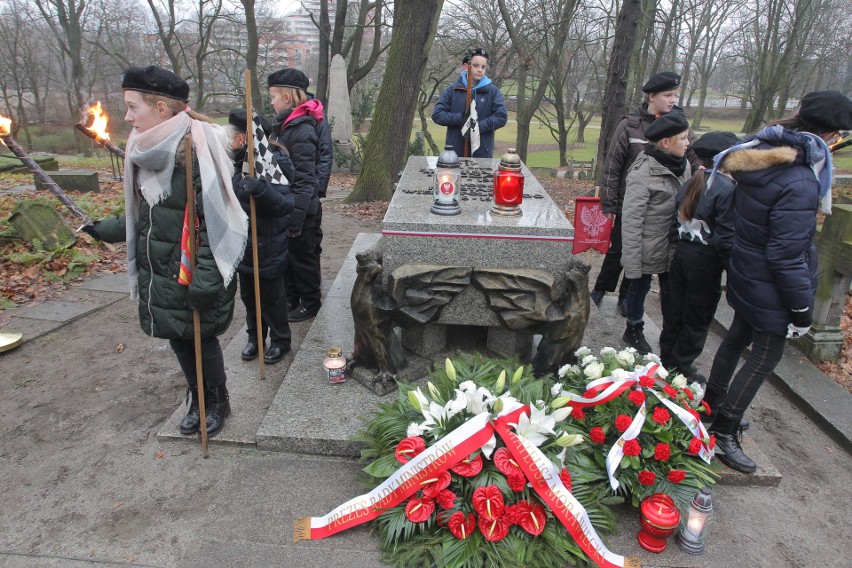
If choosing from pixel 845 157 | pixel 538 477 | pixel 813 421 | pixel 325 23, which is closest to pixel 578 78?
pixel 845 157

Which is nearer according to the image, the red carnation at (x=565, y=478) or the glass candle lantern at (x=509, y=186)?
the red carnation at (x=565, y=478)

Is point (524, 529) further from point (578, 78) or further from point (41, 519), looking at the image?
point (578, 78)

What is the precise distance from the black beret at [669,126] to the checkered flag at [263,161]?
2.46m

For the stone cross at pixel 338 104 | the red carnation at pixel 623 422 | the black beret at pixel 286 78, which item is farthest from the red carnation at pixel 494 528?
the stone cross at pixel 338 104

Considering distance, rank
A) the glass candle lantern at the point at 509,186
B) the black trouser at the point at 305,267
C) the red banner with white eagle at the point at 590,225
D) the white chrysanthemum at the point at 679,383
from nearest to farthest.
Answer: the white chrysanthemum at the point at 679,383, the glass candle lantern at the point at 509,186, the black trouser at the point at 305,267, the red banner with white eagle at the point at 590,225

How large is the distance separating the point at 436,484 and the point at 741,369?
5.91 feet

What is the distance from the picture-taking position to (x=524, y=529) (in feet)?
8.36

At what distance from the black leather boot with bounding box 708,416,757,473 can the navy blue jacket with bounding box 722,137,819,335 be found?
60cm

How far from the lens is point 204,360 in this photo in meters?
3.17

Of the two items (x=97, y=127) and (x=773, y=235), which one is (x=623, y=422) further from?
(x=97, y=127)

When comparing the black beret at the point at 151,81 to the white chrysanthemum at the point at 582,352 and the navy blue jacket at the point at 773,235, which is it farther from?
the navy blue jacket at the point at 773,235

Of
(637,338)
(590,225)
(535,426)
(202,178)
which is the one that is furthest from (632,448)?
(590,225)

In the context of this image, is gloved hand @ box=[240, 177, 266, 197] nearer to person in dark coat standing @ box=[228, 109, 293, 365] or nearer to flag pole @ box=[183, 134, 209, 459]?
person in dark coat standing @ box=[228, 109, 293, 365]

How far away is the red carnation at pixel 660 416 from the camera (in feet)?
9.29
